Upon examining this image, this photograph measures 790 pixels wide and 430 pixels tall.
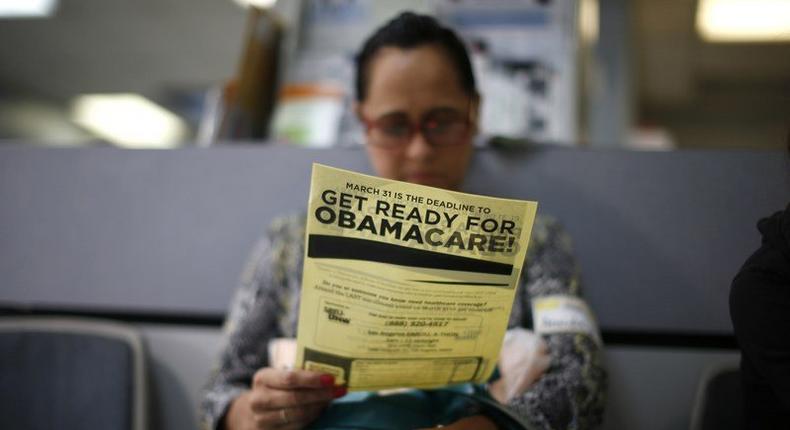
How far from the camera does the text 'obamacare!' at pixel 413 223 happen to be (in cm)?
53

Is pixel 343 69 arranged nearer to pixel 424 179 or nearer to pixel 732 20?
pixel 424 179

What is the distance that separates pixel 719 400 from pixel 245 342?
24.5 inches

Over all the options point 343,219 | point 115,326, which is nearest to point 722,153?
point 343,219

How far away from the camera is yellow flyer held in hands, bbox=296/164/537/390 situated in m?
0.53

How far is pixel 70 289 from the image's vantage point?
1.14 metres

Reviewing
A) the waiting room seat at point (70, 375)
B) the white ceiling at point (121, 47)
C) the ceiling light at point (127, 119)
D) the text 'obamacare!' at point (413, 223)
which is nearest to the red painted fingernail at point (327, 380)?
the text 'obamacare!' at point (413, 223)

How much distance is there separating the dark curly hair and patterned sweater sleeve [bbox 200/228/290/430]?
12.4 inches

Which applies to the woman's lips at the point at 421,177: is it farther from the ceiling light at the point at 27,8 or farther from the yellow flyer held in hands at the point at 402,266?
the ceiling light at the point at 27,8

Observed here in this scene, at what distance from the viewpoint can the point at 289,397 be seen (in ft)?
2.02

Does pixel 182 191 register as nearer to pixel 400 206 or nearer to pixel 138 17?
pixel 400 206

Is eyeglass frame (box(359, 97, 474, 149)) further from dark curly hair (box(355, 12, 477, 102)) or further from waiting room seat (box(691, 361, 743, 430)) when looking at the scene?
waiting room seat (box(691, 361, 743, 430))

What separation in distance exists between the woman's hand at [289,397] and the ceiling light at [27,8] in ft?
12.0

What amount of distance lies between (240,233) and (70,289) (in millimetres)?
369

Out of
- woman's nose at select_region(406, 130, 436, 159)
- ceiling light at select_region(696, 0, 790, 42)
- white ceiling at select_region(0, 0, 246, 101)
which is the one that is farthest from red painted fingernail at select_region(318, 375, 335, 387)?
white ceiling at select_region(0, 0, 246, 101)
